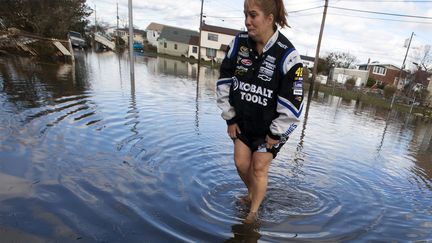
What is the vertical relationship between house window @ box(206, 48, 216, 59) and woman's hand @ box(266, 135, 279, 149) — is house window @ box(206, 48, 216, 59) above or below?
above

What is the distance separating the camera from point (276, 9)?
2.42 meters

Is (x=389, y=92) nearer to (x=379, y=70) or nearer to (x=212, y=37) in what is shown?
(x=379, y=70)

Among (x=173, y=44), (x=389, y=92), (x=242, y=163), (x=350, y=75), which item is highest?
(x=173, y=44)

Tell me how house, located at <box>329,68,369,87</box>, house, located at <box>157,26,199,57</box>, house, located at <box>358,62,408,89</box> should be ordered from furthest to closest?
house, located at <box>157,26,199,57</box> → house, located at <box>358,62,408,89</box> → house, located at <box>329,68,369,87</box>

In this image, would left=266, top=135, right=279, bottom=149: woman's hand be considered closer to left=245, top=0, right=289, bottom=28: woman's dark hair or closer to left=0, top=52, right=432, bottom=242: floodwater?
left=0, top=52, right=432, bottom=242: floodwater

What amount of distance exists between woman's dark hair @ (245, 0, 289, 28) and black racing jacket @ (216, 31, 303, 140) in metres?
0.11

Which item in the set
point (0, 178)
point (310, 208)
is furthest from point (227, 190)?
point (0, 178)

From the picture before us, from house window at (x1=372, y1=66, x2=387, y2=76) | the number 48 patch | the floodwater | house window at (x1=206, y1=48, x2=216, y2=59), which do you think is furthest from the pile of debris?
house window at (x1=372, y1=66, x2=387, y2=76)

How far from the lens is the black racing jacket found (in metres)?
2.39

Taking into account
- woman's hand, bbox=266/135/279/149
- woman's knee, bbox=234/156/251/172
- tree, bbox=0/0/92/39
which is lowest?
woman's knee, bbox=234/156/251/172

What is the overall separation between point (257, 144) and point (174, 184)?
115 cm

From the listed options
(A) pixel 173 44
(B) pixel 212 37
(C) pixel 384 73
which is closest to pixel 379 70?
(C) pixel 384 73

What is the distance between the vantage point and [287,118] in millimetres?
2418

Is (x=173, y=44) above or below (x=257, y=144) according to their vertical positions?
above
